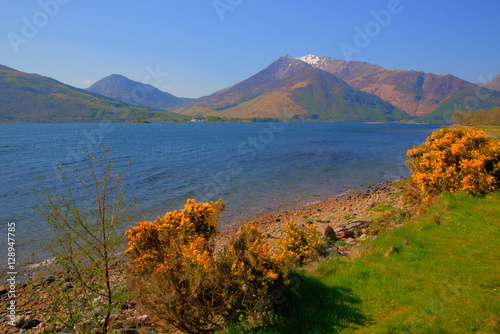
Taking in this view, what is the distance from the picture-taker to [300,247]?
1007 centimetres

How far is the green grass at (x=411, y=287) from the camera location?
5.56 meters

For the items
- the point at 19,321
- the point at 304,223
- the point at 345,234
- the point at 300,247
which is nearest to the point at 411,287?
the point at 300,247

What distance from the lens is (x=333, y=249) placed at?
10953 mm

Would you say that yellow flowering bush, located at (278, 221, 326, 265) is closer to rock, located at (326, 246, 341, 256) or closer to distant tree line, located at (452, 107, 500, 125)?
rock, located at (326, 246, 341, 256)

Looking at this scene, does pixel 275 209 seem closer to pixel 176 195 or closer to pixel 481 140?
pixel 176 195

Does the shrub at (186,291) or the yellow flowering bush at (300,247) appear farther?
the yellow flowering bush at (300,247)

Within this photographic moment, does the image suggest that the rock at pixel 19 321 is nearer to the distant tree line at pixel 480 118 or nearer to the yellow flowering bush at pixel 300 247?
the yellow flowering bush at pixel 300 247

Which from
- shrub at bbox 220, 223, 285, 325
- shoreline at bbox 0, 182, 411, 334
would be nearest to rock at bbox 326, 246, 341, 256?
shoreline at bbox 0, 182, 411, 334

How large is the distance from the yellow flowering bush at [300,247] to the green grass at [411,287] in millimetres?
1038

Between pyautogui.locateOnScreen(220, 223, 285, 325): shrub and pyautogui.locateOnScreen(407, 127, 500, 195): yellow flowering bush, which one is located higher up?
pyautogui.locateOnScreen(407, 127, 500, 195): yellow flowering bush

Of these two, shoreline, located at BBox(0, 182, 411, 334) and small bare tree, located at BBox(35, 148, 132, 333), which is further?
shoreline, located at BBox(0, 182, 411, 334)

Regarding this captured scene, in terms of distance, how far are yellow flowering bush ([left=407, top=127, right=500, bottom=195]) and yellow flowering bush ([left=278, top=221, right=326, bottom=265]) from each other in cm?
722

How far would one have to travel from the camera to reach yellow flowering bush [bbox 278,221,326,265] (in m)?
9.70

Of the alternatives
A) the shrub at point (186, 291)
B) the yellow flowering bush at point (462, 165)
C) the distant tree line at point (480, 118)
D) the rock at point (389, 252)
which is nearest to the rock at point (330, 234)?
the rock at point (389, 252)
